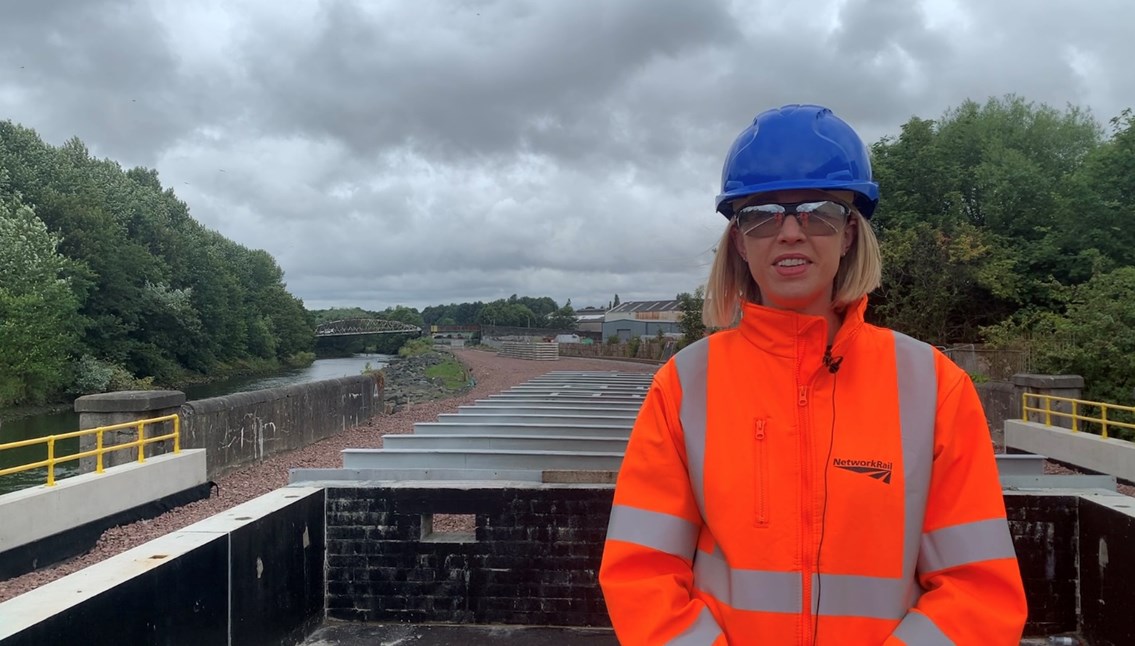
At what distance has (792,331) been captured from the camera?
1.75 meters

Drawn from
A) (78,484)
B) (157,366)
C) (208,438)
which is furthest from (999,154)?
(157,366)

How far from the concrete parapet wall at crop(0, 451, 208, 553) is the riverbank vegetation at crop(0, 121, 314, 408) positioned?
96.2 ft

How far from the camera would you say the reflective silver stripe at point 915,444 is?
1.64 metres

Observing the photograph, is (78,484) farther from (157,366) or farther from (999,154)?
(157,366)

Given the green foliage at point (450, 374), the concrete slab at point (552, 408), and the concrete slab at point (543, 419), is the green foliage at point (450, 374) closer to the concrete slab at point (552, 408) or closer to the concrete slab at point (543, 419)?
the concrete slab at point (552, 408)

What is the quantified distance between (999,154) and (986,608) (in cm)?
3114

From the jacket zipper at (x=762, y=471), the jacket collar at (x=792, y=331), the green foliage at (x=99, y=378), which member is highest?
the jacket collar at (x=792, y=331)

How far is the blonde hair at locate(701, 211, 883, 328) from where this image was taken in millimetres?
1897

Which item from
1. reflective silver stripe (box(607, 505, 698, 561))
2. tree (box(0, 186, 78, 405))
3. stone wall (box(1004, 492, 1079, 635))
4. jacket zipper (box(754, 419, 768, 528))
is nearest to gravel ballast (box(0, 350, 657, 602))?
reflective silver stripe (box(607, 505, 698, 561))

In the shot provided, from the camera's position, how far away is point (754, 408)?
1727mm

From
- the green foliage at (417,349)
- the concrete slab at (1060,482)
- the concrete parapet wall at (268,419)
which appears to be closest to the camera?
the concrete slab at (1060,482)

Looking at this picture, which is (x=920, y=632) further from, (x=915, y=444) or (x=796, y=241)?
(x=796, y=241)

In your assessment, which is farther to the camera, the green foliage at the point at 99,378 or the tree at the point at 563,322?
the tree at the point at 563,322

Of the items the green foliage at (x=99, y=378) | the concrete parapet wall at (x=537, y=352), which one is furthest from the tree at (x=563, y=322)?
the green foliage at (x=99, y=378)
